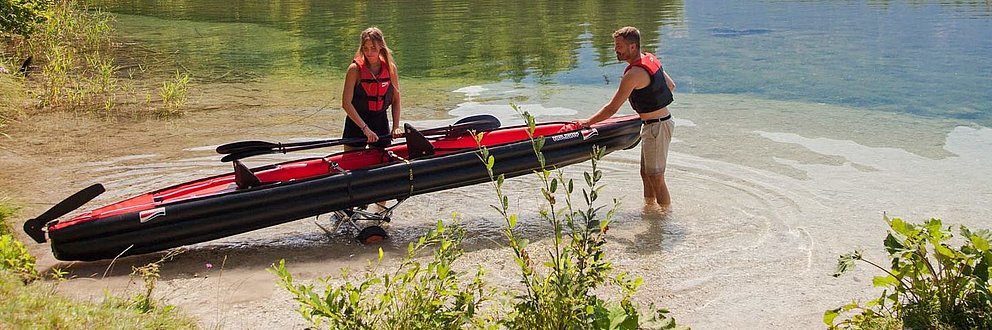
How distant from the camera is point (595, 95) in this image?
1158cm

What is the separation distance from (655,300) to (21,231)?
13.5 feet

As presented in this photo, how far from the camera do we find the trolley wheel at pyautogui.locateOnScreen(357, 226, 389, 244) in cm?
564

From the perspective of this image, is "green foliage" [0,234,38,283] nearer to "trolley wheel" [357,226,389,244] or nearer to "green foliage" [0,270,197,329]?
"green foliage" [0,270,197,329]

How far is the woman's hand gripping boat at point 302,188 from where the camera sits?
16.7 ft

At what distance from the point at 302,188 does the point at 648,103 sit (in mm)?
2443

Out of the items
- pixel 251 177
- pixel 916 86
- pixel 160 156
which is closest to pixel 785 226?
pixel 251 177

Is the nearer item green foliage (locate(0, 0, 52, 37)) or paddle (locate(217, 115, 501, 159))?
paddle (locate(217, 115, 501, 159))

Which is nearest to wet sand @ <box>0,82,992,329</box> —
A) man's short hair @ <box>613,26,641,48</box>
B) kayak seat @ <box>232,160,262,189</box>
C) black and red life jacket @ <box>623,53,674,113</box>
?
kayak seat @ <box>232,160,262,189</box>

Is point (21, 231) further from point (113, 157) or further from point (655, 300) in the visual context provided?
point (655, 300)

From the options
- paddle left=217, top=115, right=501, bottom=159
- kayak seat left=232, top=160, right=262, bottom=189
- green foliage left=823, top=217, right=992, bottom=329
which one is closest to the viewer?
green foliage left=823, top=217, right=992, bottom=329

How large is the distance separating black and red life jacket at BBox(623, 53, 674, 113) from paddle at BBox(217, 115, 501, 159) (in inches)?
41.2

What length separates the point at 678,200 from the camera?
6.60 m

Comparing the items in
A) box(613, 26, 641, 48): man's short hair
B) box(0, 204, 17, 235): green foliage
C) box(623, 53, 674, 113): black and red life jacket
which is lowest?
box(0, 204, 17, 235): green foliage

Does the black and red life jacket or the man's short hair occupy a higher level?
the man's short hair
